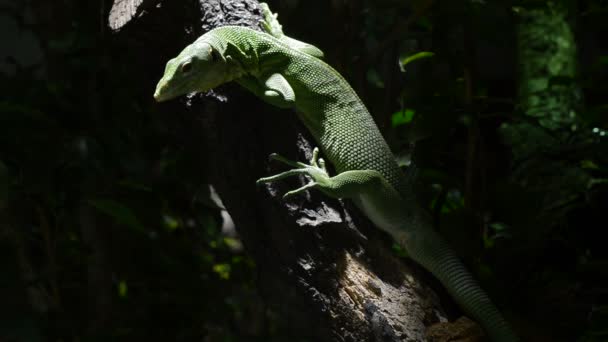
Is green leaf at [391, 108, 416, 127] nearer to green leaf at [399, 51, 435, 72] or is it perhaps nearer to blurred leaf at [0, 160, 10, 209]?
green leaf at [399, 51, 435, 72]

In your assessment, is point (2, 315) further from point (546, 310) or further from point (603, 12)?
point (603, 12)

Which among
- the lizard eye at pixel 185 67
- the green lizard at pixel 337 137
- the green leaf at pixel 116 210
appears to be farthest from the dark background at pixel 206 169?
the lizard eye at pixel 185 67

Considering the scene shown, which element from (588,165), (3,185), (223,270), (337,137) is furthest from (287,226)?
(223,270)

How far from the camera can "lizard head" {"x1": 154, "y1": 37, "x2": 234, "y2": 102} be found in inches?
70.1

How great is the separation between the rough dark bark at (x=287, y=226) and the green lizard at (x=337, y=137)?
0.07 m

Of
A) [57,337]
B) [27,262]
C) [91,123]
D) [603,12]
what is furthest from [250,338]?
[603,12]

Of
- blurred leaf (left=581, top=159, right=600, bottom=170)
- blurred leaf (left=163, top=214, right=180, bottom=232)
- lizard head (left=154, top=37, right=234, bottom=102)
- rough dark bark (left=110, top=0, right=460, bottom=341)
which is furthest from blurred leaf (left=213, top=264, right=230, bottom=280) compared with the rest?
blurred leaf (left=581, top=159, right=600, bottom=170)

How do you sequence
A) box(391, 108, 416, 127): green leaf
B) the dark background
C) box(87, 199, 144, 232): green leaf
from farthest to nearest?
1. box(391, 108, 416, 127): green leaf
2. box(87, 199, 144, 232): green leaf
3. the dark background

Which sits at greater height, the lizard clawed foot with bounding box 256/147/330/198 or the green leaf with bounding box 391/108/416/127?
the lizard clawed foot with bounding box 256/147/330/198

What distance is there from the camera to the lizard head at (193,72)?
5.84 ft

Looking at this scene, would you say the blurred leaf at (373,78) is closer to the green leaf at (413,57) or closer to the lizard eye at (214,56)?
the green leaf at (413,57)

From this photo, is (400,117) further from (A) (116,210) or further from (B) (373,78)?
(A) (116,210)

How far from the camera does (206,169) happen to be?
2.09 metres

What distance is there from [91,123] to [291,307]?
4.99ft
